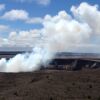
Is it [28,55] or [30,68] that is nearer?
[30,68]

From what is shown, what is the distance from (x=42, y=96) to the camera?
45125 mm

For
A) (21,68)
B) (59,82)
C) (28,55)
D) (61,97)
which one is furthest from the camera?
(28,55)

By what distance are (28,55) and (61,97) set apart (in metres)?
72.9

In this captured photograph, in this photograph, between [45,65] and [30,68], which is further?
[45,65]

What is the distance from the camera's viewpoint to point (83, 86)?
5494 cm

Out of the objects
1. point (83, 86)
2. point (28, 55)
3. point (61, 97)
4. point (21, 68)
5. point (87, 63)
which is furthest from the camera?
point (87, 63)

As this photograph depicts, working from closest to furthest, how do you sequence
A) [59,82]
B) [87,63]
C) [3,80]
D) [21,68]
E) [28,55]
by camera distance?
[59,82]
[3,80]
[21,68]
[28,55]
[87,63]

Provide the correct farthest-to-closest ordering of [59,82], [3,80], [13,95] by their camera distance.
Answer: [3,80] < [59,82] < [13,95]

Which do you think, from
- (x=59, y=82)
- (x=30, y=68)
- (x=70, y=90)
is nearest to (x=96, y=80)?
(x=59, y=82)

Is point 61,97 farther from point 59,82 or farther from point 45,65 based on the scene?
point 45,65

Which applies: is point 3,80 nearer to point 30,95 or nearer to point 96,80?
point 96,80

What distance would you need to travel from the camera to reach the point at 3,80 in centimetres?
7044

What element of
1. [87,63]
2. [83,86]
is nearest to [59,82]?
[83,86]

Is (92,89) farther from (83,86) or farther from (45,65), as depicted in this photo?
(45,65)
